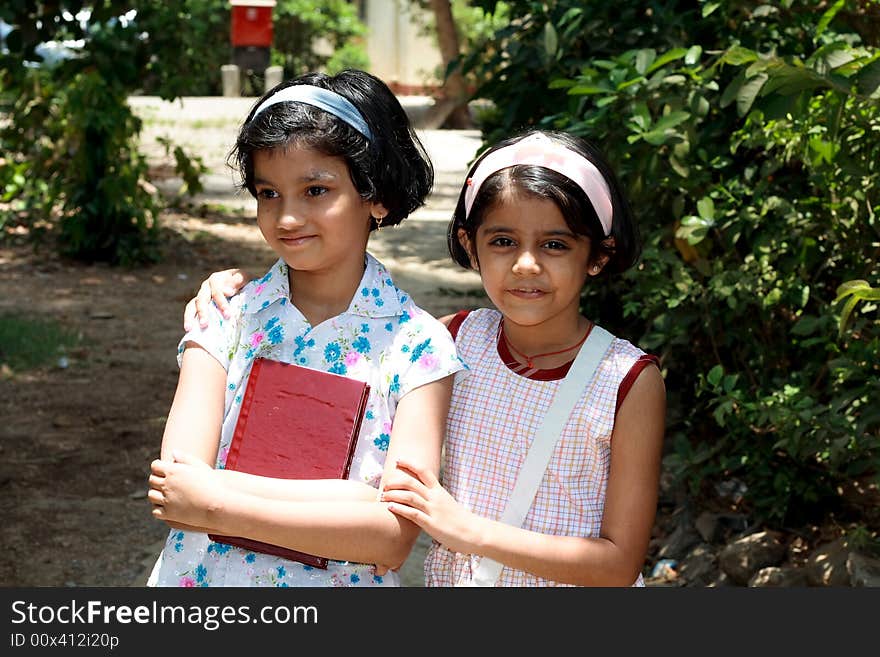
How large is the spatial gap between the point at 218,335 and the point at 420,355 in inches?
13.0

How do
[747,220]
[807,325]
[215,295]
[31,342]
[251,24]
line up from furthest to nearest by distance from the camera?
[251,24] < [31,342] < [747,220] < [807,325] < [215,295]

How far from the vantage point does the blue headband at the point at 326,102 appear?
6.23 feet

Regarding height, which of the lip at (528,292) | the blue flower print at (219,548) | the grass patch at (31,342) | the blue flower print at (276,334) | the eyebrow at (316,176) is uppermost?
the eyebrow at (316,176)

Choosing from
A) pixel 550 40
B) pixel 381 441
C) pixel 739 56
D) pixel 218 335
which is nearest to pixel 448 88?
pixel 550 40

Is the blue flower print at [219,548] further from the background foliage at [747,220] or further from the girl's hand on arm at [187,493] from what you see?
the background foliage at [747,220]

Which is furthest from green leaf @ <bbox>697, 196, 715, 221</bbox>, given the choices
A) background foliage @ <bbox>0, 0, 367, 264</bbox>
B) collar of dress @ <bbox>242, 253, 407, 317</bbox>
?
background foliage @ <bbox>0, 0, 367, 264</bbox>

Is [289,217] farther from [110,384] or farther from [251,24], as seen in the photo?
[251,24]

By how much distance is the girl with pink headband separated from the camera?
6.13ft

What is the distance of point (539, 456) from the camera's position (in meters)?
1.94

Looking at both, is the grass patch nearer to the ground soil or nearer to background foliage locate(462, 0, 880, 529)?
the ground soil

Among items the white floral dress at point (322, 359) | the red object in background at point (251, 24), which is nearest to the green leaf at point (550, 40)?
the white floral dress at point (322, 359)

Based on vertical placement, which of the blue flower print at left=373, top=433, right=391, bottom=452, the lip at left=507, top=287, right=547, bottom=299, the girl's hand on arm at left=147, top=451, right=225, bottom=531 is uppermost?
the lip at left=507, top=287, right=547, bottom=299

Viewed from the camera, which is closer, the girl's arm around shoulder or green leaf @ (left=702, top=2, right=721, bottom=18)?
the girl's arm around shoulder

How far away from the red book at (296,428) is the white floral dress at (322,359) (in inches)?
1.2
